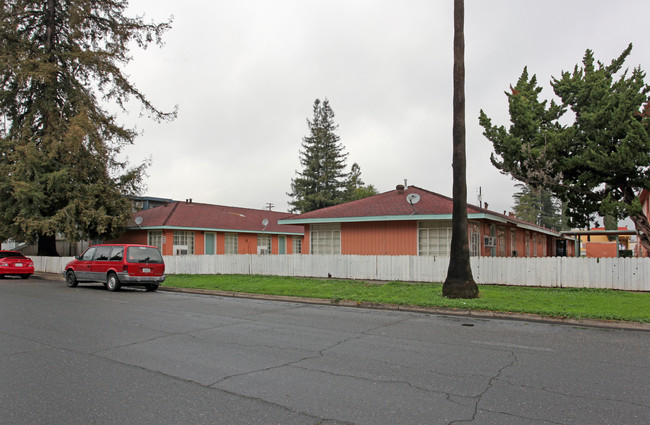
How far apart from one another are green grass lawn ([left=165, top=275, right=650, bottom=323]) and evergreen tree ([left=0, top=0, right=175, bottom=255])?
38.6ft

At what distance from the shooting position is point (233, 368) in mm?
5832

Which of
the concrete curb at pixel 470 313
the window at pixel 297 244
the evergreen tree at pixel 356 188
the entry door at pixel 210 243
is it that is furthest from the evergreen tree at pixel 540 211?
the concrete curb at pixel 470 313

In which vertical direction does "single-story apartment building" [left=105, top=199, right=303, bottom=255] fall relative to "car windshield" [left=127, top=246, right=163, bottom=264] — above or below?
above

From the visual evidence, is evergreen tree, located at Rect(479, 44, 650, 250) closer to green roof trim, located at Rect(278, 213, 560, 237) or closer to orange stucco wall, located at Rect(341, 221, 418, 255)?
green roof trim, located at Rect(278, 213, 560, 237)

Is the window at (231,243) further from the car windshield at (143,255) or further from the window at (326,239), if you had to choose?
the car windshield at (143,255)

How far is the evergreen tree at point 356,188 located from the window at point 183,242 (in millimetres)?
27779

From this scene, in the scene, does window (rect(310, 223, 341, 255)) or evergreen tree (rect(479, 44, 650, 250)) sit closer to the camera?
evergreen tree (rect(479, 44, 650, 250))

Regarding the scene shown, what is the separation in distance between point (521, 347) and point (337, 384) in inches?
146

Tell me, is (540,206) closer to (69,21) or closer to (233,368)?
(69,21)

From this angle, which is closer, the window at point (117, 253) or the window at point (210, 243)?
the window at point (117, 253)

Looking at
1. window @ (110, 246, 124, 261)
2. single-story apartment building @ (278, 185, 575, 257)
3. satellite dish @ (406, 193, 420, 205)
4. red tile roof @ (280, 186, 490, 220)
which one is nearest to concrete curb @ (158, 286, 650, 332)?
window @ (110, 246, 124, 261)

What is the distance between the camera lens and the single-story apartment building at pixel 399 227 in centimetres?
1953

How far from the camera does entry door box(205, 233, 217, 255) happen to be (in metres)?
31.6

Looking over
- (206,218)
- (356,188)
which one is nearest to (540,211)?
(356,188)
